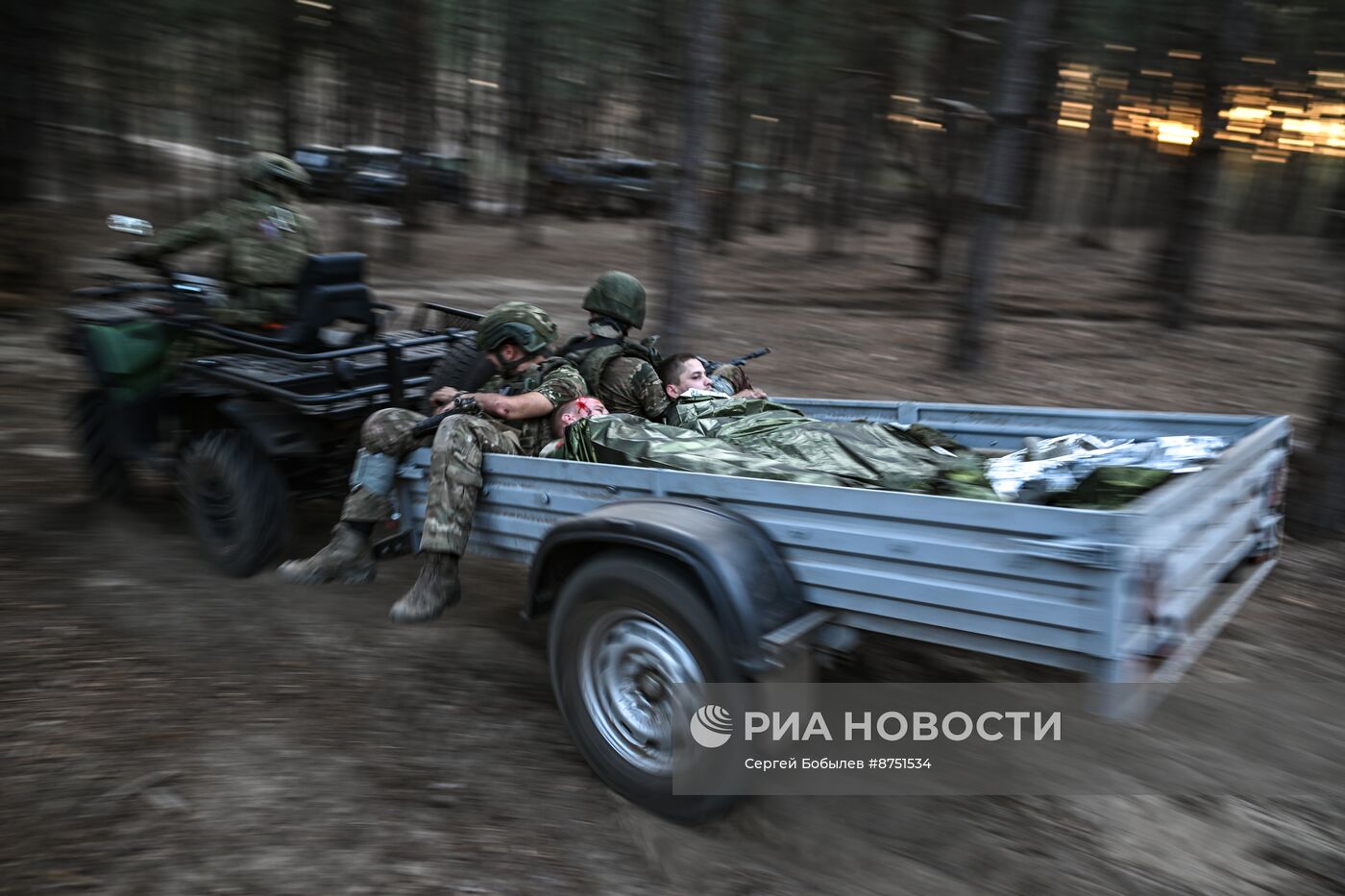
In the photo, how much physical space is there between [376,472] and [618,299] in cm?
138

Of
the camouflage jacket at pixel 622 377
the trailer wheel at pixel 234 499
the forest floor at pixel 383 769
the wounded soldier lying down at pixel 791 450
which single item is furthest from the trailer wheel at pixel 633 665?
the trailer wheel at pixel 234 499

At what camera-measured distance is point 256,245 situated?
17.6 ft

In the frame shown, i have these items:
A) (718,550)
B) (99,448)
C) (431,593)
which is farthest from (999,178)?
(99,448)

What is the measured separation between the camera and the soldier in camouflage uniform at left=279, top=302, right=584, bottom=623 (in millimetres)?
3871

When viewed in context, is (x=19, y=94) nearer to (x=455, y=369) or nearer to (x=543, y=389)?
(x=455, y=369)

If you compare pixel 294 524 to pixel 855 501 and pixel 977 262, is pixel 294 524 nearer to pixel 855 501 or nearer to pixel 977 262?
pixel 855 501

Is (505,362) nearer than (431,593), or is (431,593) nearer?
(431,593)

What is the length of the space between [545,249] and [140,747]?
1639 cm

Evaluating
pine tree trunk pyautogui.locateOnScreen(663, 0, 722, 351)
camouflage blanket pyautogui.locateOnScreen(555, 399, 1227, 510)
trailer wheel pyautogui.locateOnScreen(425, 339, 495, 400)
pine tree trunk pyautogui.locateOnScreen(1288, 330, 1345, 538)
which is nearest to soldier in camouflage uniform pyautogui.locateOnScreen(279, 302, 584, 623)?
trailer wheel pyautogui.locateOnScreen(425, 339, 495, 400)

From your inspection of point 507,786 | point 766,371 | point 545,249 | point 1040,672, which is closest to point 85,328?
point 507,786

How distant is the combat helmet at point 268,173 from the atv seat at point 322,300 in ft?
2.59

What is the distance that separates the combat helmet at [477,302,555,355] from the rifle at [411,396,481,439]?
34 cm

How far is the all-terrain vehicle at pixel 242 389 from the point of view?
4.65 m

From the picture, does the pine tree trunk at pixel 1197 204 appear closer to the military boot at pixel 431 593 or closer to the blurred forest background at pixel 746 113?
the blurred forest background at pixel 746 113
